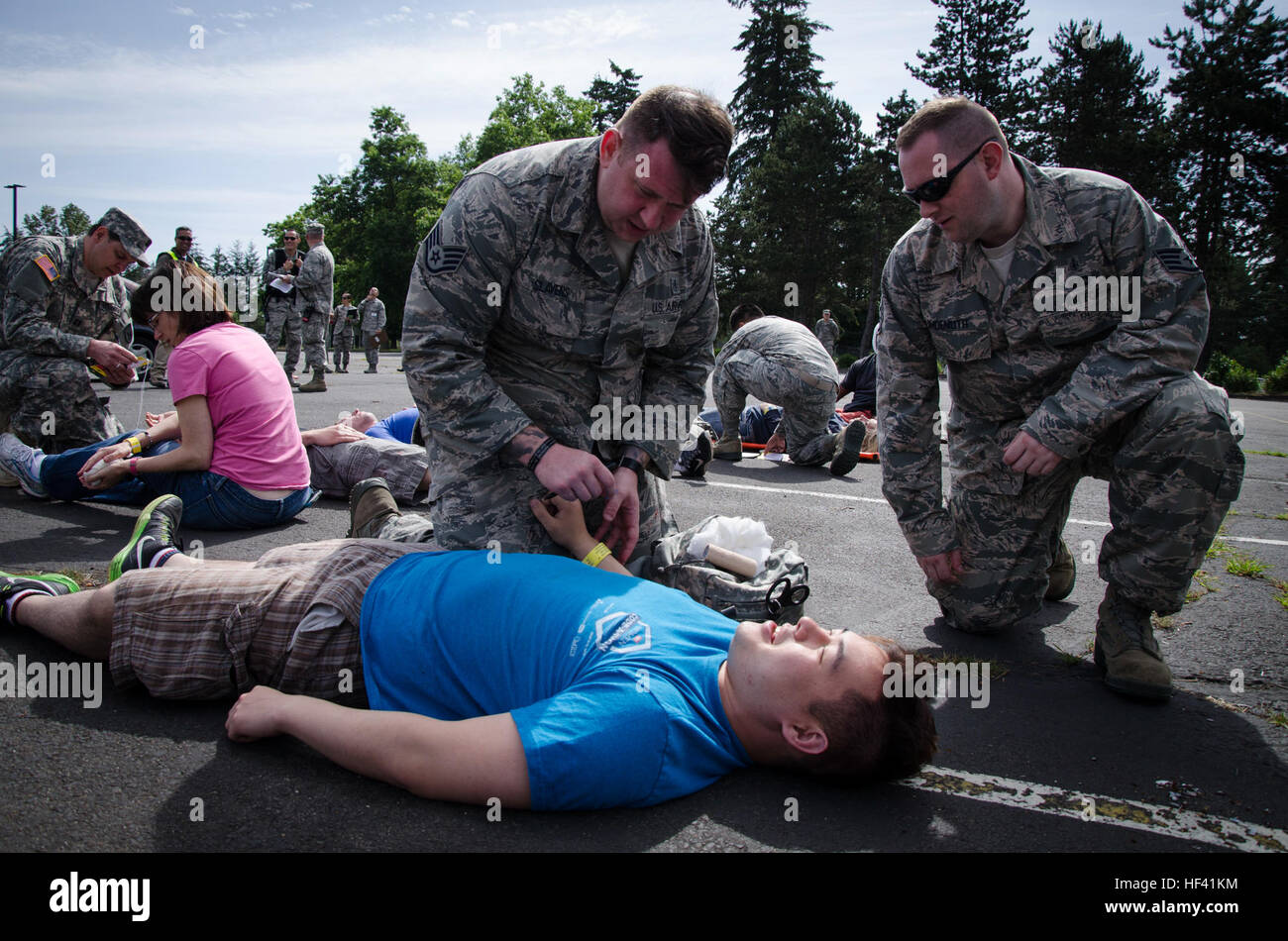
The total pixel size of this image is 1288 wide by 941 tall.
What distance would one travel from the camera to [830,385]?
710cm

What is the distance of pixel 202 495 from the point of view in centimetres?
425

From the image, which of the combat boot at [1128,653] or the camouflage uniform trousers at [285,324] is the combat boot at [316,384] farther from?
the combat boot at [1128,653]

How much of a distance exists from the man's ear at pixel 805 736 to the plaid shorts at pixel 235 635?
48.0 inches

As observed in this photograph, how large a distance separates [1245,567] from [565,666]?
3970 mm

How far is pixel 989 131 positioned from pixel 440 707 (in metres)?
2.72

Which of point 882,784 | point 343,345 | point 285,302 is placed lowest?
point 882,784

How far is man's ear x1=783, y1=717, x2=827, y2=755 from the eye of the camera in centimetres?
204

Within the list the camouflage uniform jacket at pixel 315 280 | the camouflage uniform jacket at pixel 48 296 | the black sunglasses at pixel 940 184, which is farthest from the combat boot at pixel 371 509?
the camouflage uniform jacket at pixel 315 280

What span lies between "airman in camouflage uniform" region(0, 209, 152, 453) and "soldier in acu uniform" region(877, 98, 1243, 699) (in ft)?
16.6
